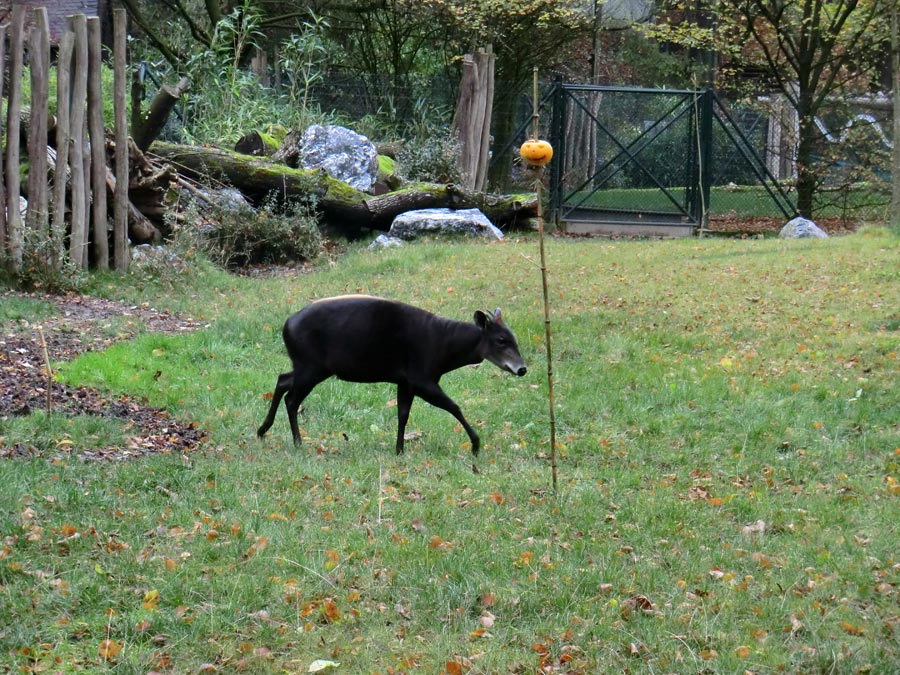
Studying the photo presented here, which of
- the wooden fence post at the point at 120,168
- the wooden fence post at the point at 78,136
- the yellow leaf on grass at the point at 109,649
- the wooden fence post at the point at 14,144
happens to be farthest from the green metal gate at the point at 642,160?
the yellow leaf on grass at the point at 109,649

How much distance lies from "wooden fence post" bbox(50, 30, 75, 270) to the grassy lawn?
174 cm

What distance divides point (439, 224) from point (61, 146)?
21.8ft

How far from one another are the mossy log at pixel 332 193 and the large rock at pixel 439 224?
0.33 m

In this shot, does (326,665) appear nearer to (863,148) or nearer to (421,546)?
(421,546)

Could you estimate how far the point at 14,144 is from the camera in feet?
38.5

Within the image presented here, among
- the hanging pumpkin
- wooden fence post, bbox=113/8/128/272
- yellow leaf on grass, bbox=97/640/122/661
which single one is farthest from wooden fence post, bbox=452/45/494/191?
yellow leaf on grass, bbox=97/640/122/661

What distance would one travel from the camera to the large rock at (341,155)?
1872cm

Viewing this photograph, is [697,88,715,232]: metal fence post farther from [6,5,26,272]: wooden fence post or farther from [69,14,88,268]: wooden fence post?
[6,5,26,272]: wooden fence post

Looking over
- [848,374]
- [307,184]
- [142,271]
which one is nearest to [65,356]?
[142,271]

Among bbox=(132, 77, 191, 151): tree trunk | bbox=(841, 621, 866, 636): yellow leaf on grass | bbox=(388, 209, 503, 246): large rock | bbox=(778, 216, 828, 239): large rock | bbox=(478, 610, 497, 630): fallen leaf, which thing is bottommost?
bbox=(478, 610, 497, 630): fallen leaf

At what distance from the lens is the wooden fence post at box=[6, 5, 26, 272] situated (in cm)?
1173

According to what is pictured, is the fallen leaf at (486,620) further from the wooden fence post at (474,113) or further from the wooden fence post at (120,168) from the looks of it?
the wooden fence post at (474,113)

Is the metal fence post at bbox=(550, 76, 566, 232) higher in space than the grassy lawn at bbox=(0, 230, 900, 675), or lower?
higher

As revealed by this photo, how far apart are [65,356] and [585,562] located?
5670mm
